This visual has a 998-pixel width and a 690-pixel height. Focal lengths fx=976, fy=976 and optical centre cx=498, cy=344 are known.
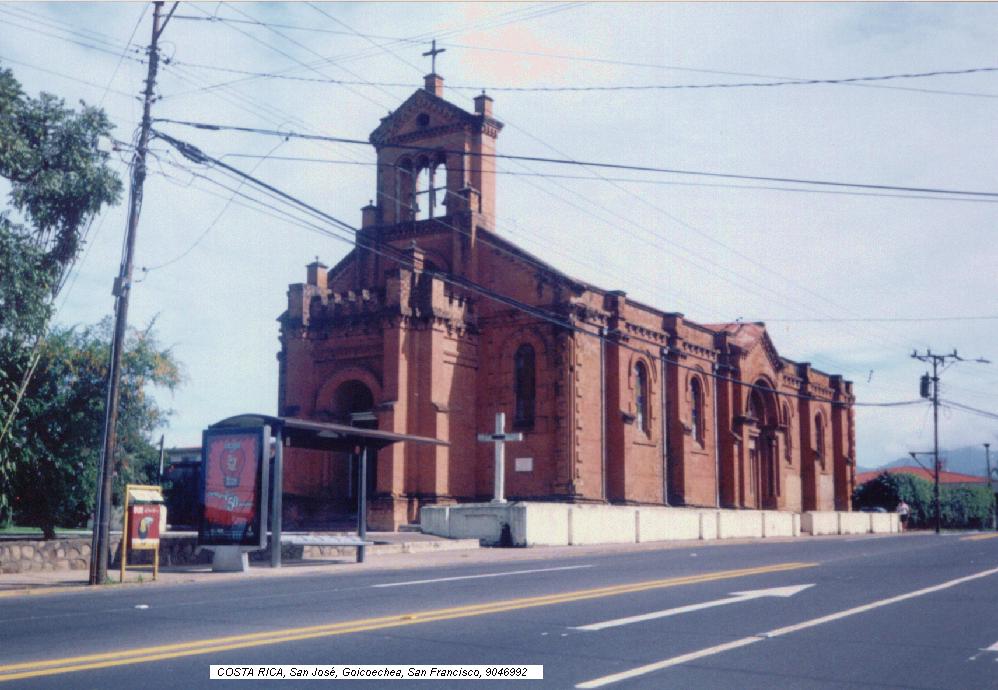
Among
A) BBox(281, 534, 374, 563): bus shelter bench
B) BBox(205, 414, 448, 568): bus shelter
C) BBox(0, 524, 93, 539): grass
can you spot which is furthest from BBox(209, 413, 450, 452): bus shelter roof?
BBox(0, 524, 93, 539): grass

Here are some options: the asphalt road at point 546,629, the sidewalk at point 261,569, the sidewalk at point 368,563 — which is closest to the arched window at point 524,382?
the sidewalk at point 368,563

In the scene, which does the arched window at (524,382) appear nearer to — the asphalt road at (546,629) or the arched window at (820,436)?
the asphalt road at (546,629)

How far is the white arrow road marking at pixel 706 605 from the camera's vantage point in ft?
36.0

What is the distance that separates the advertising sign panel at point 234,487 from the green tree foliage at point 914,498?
56.6 meters

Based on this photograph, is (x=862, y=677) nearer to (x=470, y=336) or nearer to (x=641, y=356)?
(x=470, y=336)

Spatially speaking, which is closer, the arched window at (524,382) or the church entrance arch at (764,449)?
the arched window at (524,382)

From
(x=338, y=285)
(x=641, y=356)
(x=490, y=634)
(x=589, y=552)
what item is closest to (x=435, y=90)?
(x=338, y=285)

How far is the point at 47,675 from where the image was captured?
7.89 m

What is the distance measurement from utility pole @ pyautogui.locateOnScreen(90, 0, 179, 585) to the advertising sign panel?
2.53 metres

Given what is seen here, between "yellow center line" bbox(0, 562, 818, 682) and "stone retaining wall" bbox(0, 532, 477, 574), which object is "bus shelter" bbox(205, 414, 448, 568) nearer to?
"stone retaining wall" bbox(0, 532, 477, 574)

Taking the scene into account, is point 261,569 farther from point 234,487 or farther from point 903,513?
point 903,513

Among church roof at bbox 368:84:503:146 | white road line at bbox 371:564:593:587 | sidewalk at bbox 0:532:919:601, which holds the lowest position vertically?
sidewalk at bbox 0:532:919:601

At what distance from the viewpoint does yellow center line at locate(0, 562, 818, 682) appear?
8305mm

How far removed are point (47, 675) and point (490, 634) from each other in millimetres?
4185
